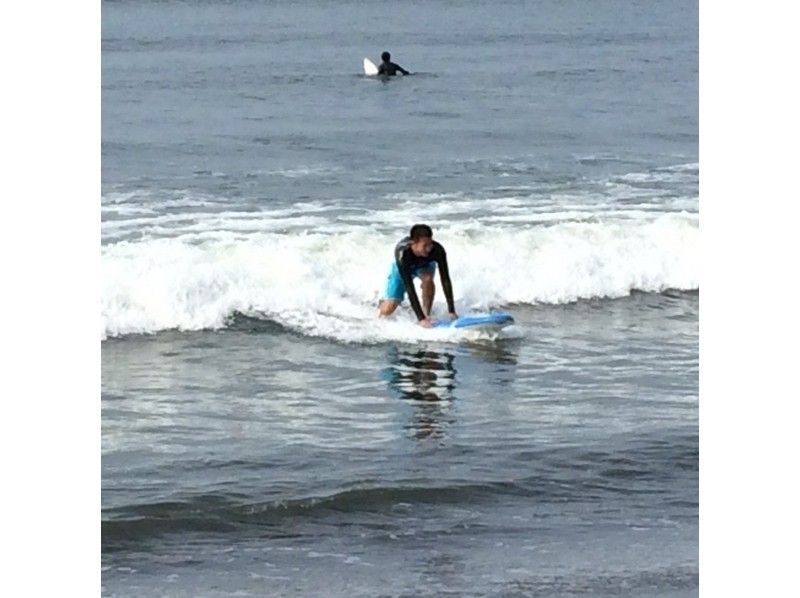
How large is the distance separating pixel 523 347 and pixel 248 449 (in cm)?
364

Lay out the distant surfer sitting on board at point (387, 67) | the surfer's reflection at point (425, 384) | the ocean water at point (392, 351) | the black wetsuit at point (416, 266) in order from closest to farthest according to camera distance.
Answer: the ocean water at point (392, 351)
the surfer's reflection at point (425, 384)
the black wetsuit at point (416, 266)
the distant surfer sitting on board at point (387, 67)


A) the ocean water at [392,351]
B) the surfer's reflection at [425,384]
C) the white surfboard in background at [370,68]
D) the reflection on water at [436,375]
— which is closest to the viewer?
the ocean water at [392,351]

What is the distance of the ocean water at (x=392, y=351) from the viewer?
8688mm

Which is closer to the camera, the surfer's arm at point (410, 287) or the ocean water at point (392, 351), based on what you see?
the ocean water at point (392, 351)

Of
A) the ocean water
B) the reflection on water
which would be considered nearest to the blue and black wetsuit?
the ocean water

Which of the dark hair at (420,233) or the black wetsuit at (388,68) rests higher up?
the black wetsuit at (388,68)

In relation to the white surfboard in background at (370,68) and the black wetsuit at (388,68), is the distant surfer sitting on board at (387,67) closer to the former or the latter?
the black wetsuit at (388,68)

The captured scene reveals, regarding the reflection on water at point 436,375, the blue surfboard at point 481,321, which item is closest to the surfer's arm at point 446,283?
the blue surfboard at point 481,321

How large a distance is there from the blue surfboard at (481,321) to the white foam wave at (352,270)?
137 millimetres

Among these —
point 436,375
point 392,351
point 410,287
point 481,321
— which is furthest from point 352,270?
A: point 436,375

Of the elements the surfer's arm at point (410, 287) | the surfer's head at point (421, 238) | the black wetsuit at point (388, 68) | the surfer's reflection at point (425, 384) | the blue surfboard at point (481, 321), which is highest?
the black wetsuit at point (388, 68)
